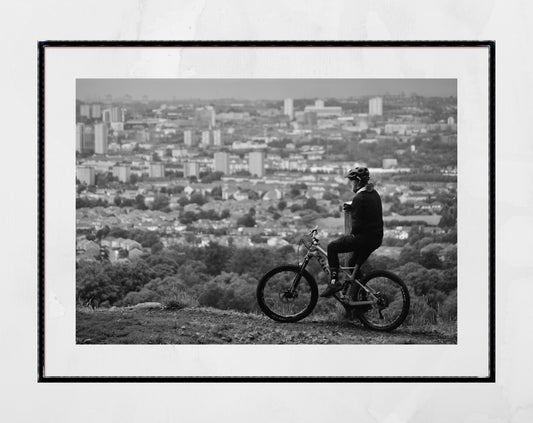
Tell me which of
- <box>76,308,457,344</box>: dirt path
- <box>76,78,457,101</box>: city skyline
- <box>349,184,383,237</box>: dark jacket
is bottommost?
<box>76,308,457,344</box>: dirt path

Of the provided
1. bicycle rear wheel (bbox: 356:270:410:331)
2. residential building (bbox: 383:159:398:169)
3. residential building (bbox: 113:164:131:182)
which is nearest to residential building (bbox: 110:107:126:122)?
residential building (bbox: 113:164:131:182)

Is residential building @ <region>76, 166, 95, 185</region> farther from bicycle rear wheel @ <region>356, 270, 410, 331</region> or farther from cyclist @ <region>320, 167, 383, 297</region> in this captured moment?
bicycle rear wheel @ <region>356, 270, 410, 331</region>

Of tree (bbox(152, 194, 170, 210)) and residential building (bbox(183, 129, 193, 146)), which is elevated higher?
residential building (bbox(183, 129, 193, 146))

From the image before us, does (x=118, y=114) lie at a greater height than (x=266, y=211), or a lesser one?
greater

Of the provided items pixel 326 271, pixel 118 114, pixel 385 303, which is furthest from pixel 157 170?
pixel 385 303

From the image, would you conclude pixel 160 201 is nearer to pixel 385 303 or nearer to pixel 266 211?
pixel 266 211
